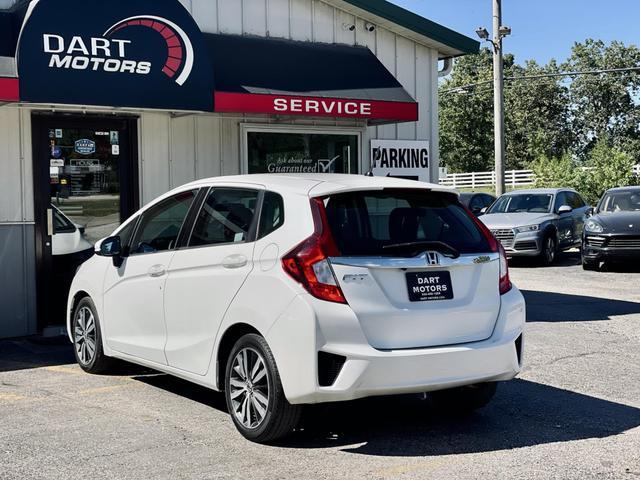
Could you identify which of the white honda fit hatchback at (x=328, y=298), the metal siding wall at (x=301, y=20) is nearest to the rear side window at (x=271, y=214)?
the white honda fit hatchback at (x=328, y=298)

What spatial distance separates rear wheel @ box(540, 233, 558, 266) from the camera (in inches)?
717

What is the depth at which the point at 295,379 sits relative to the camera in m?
5.15

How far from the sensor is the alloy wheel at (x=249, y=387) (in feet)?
17.8

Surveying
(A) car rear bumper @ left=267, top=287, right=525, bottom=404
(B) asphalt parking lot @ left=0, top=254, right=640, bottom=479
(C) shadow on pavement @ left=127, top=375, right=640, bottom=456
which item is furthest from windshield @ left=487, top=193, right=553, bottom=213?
(A) car rear bumper @ left=267, top=287, right=525, bottom=404

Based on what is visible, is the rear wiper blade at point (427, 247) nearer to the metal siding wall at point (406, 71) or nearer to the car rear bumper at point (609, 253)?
the metal siding wall at point (406, 71)

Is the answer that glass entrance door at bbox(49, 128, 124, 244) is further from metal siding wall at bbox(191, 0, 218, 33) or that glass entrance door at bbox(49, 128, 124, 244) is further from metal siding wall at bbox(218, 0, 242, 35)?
metal siding wall at bbox(218, 0, 242, 35)

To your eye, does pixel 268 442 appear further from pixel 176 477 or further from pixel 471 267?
pixel 471 267

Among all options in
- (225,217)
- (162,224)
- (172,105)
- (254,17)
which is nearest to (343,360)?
(225,217)

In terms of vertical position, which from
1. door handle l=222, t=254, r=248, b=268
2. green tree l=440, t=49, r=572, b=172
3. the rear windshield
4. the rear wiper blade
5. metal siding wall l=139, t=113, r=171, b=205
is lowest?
door handle l=222, t=254, r=248, b=268

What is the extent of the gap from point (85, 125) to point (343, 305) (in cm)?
603

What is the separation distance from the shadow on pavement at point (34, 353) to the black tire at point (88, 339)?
2.01 ft

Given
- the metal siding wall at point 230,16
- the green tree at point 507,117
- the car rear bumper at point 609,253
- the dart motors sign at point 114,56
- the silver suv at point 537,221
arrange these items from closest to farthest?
the dart motors sign at point 114,56 < the metal siding wall at point 230,16 < the car rear bumper at point 609,253 < the silver suv at point 537,221 < the green tree at point 507,117

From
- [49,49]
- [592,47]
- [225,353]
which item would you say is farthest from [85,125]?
[592,47]

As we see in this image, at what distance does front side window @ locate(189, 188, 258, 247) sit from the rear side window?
0.37ft
